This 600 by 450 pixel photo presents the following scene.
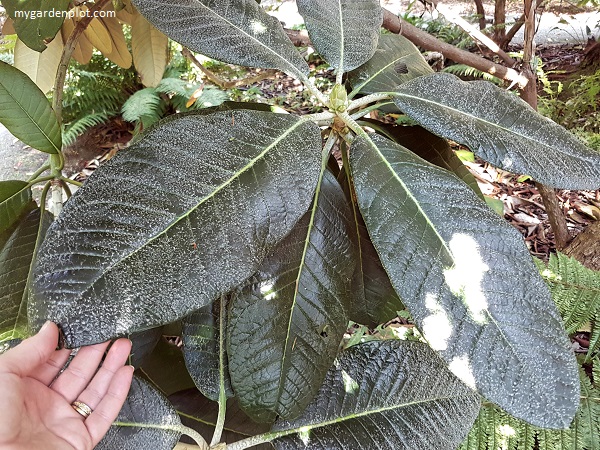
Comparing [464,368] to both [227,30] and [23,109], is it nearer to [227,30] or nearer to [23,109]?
[227,30]

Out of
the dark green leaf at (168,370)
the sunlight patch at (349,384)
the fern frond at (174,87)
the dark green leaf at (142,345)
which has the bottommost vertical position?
the fern frond at (174,87)

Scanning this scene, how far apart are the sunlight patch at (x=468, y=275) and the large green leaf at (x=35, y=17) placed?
0.74 metres

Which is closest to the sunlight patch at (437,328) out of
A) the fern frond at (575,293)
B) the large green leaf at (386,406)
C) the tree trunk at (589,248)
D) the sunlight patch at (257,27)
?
the large green leaf at (386,406)

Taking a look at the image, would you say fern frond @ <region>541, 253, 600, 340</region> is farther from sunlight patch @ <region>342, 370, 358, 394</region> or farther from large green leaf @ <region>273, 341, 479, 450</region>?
sunlight patch @ <region>342, 370, 358, 394</region>

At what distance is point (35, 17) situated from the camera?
29.4 inches

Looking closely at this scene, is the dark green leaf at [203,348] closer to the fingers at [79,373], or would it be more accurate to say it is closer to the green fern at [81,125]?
the fingers at [79,373]

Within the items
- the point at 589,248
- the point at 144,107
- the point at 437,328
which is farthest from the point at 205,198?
the point at 144,107

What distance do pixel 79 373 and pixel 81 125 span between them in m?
3.34

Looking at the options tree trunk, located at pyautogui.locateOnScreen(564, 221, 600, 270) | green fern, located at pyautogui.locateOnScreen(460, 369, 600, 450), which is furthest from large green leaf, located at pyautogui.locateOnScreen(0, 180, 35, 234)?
tree trunk, located at pyautogui.locateOnScreen(564, 221, 600, 270)

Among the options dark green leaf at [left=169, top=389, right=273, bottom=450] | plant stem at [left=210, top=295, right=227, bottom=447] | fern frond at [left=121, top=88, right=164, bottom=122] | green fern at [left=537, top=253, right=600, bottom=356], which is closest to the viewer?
plant stem at [left=210, top=295, right=227, bottom=447]

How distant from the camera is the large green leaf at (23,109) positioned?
0.67 meters

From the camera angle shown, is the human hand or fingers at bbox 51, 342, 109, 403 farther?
fingers at bbox 51, 342, 109, 403

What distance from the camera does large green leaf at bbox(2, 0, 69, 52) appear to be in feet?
2.41

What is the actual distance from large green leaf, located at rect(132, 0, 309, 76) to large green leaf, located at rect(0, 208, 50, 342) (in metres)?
0.38
